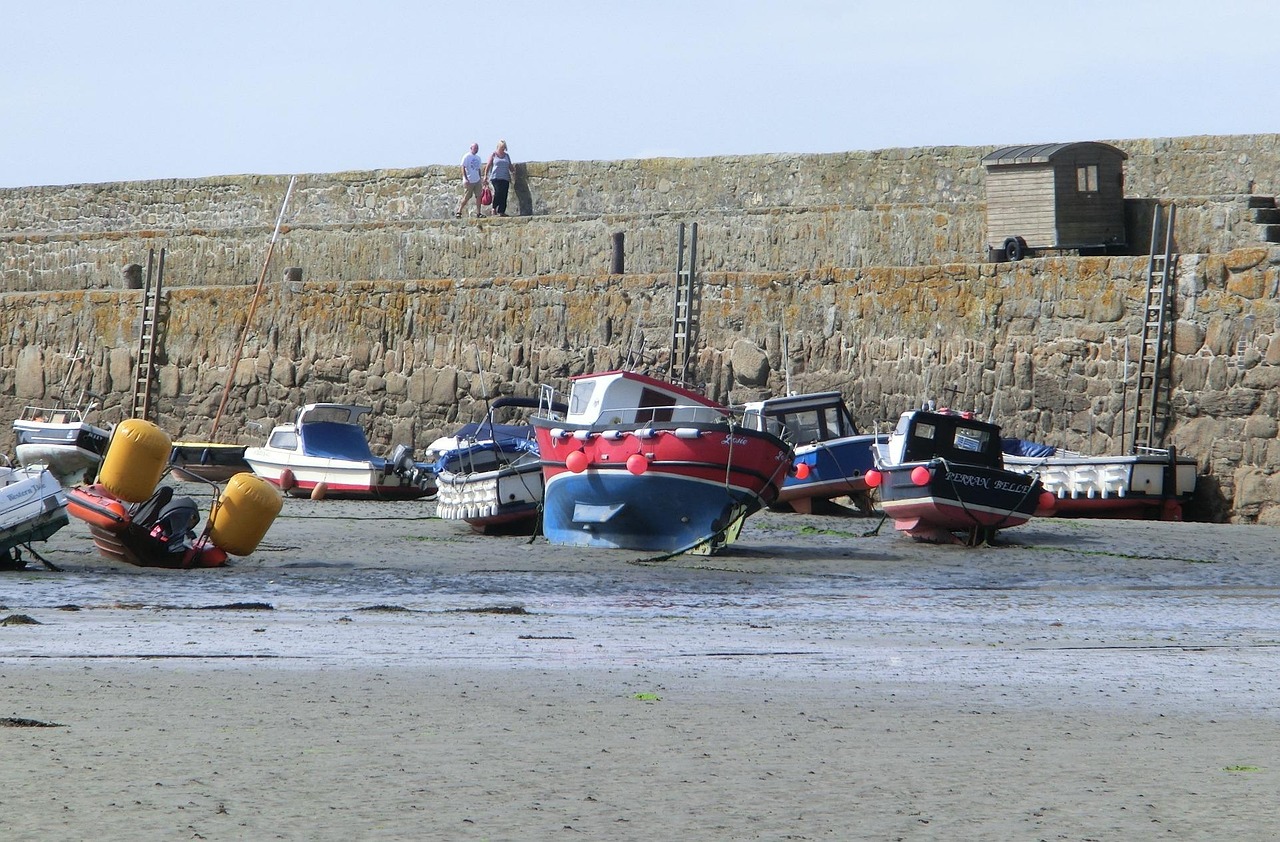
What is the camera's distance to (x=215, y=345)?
26.0 metres

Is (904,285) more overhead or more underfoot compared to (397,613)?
more overhead

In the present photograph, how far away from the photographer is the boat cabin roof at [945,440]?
17312 millimetres

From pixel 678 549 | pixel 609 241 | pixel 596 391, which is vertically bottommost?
pixel 678 549

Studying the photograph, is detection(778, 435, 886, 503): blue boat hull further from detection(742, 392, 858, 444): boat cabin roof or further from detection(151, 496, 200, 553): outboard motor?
detection(151, 496, 200, 553): outboard motor

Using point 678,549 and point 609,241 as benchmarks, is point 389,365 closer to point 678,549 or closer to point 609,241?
point 609,241

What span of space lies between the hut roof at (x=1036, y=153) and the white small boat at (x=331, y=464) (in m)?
8.01

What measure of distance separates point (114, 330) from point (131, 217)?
10.4 feet

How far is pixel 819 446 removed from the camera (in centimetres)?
1934

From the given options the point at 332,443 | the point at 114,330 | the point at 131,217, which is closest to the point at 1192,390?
the point at 332,443

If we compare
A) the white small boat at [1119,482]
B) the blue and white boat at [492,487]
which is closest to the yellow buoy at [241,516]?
the blue and white boat at [492,487]

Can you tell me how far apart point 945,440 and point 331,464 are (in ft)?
27.2

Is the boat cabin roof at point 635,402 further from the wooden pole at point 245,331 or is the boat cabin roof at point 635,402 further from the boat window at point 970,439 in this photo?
the wooden pole at point 245,331

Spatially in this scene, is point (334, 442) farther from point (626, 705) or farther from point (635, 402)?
point (626, 705)

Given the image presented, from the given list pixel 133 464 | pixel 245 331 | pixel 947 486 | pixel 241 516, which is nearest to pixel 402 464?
pixel 245 331
